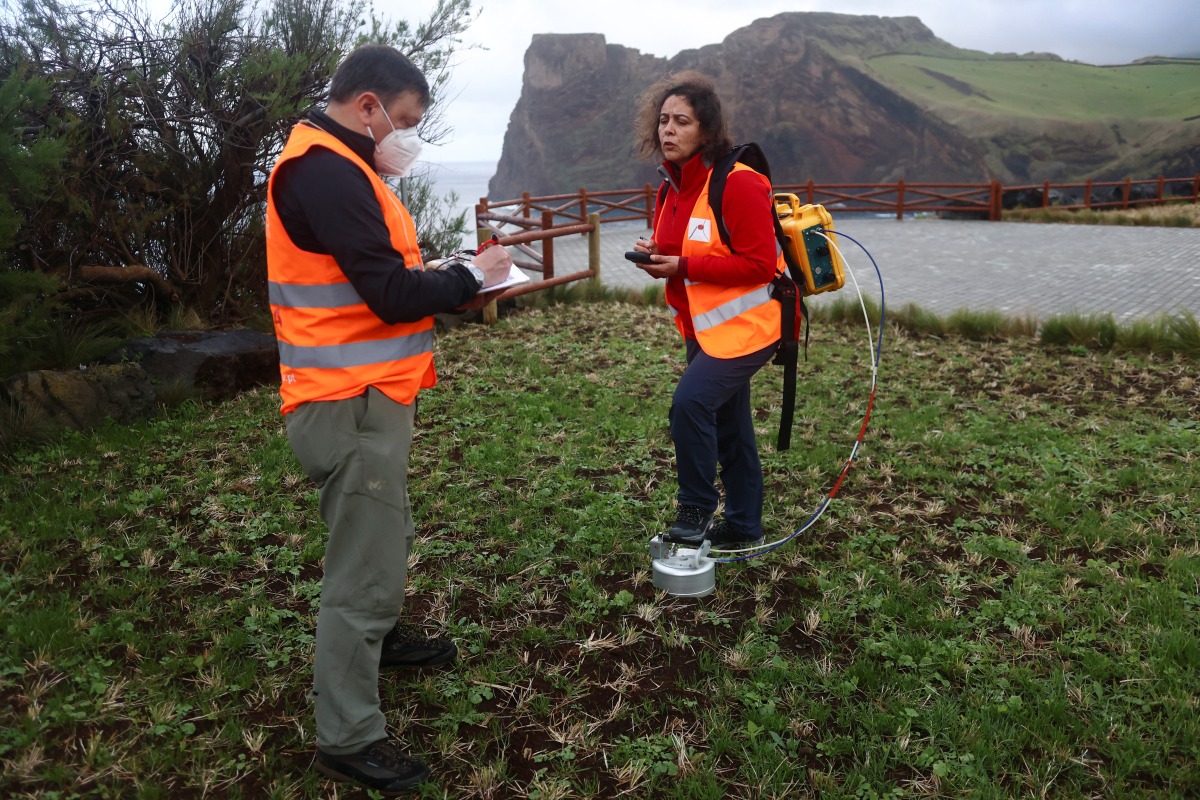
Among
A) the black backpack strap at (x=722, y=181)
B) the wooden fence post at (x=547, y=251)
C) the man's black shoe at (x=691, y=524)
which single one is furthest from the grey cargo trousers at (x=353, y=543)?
the wooden fence post at (x=547, y=251)

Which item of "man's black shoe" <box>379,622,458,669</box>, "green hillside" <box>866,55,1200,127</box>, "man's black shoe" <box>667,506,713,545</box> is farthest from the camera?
"green hillside" <box>866,55,1200,127</box>

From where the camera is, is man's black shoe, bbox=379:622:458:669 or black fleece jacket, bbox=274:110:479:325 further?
man's black shoe, bbox=379:622:458:669

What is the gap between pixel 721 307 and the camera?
332 cm

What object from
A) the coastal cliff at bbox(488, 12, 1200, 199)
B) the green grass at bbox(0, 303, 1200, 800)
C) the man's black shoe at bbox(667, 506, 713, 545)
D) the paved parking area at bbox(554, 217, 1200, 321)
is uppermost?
the coastal cliff at bbox(488, 12, 1200, 199)

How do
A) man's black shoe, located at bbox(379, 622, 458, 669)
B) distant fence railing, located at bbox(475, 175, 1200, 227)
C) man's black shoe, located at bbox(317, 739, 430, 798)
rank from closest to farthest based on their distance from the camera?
man's black shoe, located at bbox(317, 739, 430, 798) < man's black shoe, located at bbox(379, 622, 458, 669) < distant fence railing, located at bbox(475, 175, 1200, 227)

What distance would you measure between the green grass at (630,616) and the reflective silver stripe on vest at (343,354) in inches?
45.1

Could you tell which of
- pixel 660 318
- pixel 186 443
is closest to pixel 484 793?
pixel 186 443

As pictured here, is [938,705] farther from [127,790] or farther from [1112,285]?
[1112,285]

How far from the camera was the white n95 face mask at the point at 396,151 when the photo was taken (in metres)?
2.35

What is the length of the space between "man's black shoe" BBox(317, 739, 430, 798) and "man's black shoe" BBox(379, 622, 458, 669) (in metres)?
0.54

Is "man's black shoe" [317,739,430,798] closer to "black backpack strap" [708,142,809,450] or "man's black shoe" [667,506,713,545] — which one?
"man's black shoe" [667,506,713,545]

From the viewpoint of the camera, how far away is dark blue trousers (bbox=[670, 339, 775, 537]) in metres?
3.29

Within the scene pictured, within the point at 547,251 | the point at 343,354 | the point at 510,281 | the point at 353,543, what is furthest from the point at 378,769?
the point at 547,251

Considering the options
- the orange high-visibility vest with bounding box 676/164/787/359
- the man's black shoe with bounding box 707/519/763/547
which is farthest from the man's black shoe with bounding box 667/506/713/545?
the orange high-visibility vest with bounding box 676/164/787/359
